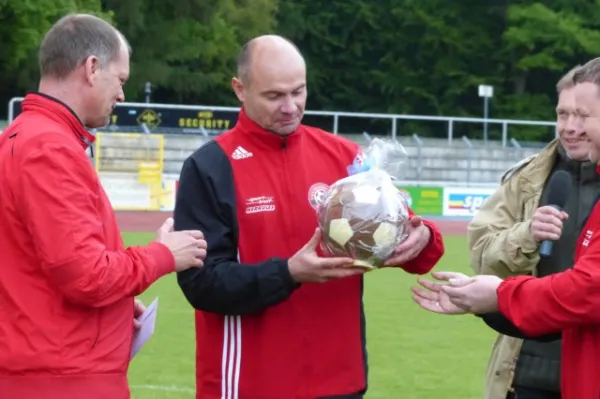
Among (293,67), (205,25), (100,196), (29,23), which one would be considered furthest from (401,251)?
(205,25)

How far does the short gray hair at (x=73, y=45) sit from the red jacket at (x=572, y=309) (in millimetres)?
1735

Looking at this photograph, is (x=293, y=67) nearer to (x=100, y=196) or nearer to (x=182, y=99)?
(x=100, y=196)

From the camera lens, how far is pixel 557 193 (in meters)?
5.17

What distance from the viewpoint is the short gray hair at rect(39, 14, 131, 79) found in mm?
4465

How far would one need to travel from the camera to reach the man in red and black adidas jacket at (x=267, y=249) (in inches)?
195

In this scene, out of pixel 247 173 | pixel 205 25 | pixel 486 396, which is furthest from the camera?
pixel 205 25

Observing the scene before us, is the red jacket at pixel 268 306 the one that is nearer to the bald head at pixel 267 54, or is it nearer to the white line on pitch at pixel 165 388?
the bald head at pixel 267 54

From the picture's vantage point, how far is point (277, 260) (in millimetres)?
4836

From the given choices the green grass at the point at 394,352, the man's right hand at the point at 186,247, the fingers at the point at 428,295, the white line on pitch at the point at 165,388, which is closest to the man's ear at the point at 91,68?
the man's right hand at the point at 186,247

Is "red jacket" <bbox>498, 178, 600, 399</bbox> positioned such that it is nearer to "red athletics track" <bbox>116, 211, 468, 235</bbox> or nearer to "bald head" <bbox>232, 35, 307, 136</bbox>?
"bald head" <bbox>232, 35, 307, 136</bbox>

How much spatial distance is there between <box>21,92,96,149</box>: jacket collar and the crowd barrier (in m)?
25.9

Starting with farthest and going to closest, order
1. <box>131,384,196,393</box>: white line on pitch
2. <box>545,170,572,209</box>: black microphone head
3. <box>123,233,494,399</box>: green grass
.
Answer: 1. <box>123,233,494,399</box>: green grass
2. <box>131,384,196,393</box>: white line on pitch
3. <box>545,170,572,209</box>: black microphone head

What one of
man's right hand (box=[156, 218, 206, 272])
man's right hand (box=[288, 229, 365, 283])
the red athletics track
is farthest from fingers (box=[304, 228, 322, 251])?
the red athletics track

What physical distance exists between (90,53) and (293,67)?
0.97 metres
